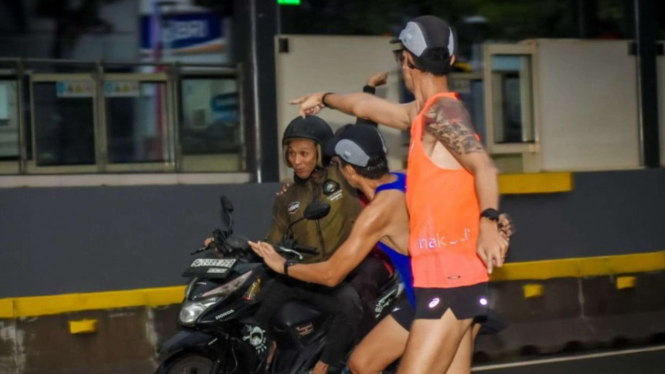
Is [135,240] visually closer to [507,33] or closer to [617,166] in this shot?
[507,33]

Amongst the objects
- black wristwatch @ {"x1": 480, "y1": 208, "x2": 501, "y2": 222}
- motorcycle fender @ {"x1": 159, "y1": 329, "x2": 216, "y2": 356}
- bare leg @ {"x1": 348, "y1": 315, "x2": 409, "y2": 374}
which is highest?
black wristwatch @ {"x1": 480, "y1": 208, "x2": 501, "y2": 222}

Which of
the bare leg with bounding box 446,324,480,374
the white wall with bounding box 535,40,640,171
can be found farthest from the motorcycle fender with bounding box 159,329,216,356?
the white wall with bounding box 535,40,640,171

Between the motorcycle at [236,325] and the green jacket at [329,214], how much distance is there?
14.4 inches

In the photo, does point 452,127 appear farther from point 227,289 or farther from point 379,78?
point 227,289

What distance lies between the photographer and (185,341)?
6.35 metres

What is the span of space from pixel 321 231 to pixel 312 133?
1.99ft

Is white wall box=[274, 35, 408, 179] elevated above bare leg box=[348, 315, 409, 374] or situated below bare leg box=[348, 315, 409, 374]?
above

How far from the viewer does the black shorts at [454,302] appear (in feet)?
14.6

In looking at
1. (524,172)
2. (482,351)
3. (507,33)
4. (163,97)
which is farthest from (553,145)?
(163,97)

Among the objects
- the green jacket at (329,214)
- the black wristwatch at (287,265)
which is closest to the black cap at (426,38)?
the black wristwatch at (287,265)

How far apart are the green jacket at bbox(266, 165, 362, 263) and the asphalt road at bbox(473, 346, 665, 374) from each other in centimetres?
247

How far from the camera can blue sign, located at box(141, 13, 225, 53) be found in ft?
33.8

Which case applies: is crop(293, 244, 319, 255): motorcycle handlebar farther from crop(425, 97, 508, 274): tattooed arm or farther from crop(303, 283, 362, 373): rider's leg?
crop(425, 97, 508, 274): tattooed arm

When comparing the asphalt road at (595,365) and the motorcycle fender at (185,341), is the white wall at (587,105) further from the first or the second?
the motorcycle fender at (185,341)
